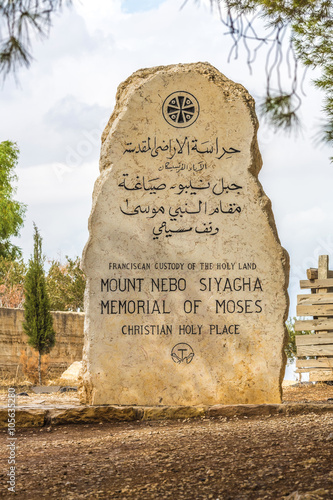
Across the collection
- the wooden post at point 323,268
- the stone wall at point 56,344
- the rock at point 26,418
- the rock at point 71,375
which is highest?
the wooden post at point 323,268

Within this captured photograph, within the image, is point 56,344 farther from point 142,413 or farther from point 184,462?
point 184,462

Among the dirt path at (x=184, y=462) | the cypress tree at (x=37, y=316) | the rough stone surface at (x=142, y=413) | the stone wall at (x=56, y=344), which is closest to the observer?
the dirt path at (x=184, y=462)

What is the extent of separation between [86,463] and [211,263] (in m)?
3.17

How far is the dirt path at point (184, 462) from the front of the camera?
4262 millimetres

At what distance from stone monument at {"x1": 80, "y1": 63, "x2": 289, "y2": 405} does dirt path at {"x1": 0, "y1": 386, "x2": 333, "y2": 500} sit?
0.78 m

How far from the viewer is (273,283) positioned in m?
7.81

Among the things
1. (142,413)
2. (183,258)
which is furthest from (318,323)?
(142,413)

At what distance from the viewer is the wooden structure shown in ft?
45.2

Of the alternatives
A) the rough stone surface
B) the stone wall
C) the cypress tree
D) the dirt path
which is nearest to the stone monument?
the rough stone surface

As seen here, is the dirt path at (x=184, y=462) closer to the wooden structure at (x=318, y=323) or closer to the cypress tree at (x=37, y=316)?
the wooden structure at (x=318, y=323)

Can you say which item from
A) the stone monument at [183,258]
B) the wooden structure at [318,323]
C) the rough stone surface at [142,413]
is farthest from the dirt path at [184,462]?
the wooden structure at [318,323]

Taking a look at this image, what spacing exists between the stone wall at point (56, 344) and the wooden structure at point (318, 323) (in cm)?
671

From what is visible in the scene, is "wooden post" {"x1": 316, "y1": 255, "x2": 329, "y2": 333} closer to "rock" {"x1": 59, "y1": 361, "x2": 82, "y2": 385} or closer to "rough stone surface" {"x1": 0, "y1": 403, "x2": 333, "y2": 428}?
"rock" {"x1": 59, "y1": 361, "x2": 82, "y2": 385}

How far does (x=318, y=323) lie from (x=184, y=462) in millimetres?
9352
